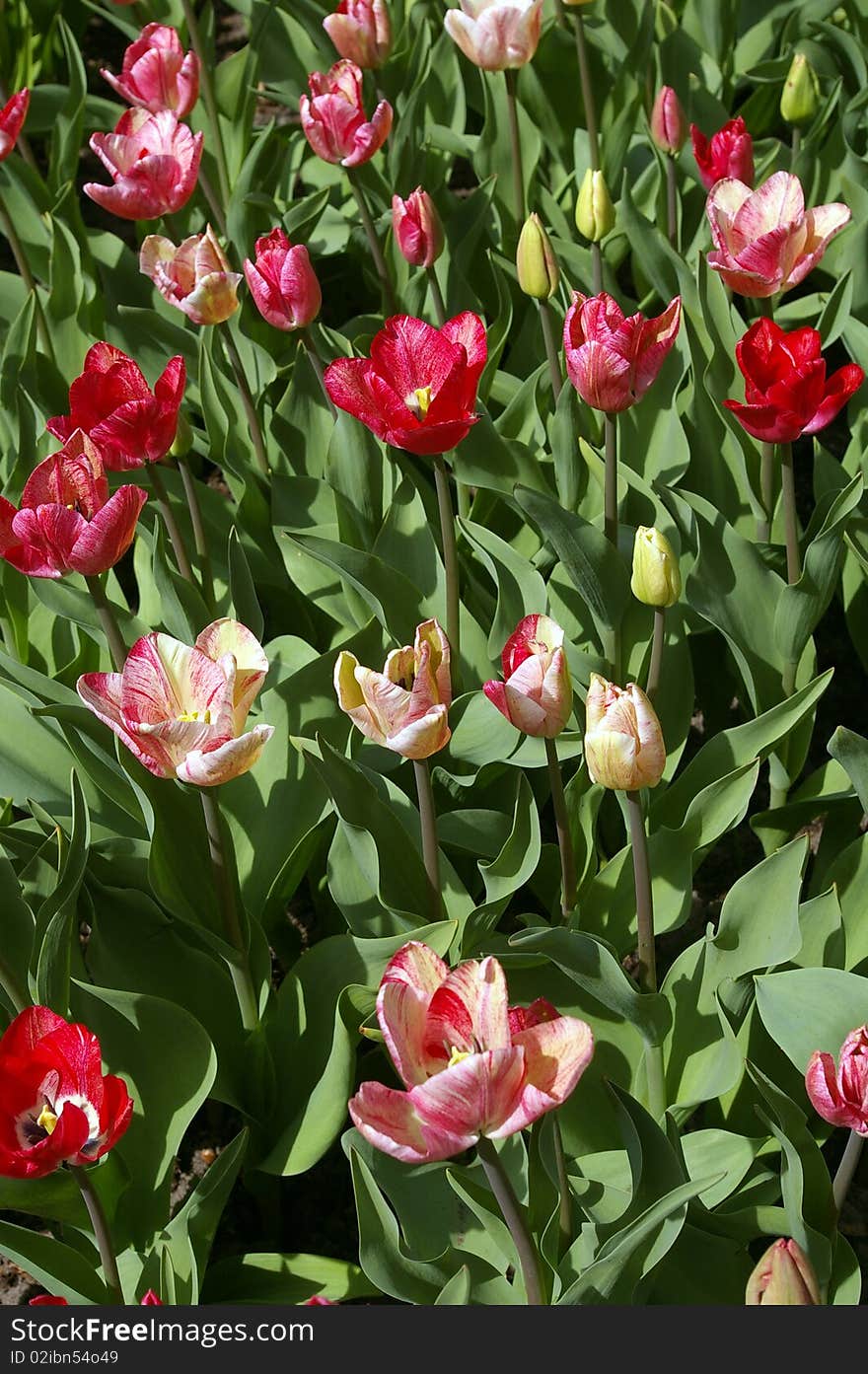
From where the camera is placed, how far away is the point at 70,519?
1396 millimetres

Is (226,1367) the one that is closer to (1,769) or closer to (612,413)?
(1,769)

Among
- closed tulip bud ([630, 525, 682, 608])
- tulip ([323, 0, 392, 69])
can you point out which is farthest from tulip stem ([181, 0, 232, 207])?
closed tulip bud ([630, 525, 682, 608])

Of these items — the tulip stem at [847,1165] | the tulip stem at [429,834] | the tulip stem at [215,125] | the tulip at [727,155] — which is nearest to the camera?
the tulip stem at [847,1165]

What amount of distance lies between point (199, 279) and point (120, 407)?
33 cm

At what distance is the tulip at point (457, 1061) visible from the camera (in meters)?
0.88

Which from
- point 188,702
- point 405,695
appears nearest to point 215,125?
point 188,702

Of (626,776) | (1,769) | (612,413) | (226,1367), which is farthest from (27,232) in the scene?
(226,1367)

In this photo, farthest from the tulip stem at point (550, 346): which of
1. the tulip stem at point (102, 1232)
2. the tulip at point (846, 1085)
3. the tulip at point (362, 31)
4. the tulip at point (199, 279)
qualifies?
the tulip stem at point (102, 1232)

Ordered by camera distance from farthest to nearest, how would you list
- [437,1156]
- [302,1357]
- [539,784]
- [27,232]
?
[27,232]
[539,784]
[302,1357]
[437,1156]

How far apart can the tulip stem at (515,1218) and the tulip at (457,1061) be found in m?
0.04

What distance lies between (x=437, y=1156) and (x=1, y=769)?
0.99 m

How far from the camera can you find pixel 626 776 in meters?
1.24

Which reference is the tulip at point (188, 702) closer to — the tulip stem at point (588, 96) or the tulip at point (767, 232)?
the tulip at point (767, 232)

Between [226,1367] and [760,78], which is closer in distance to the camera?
[226,1367]
